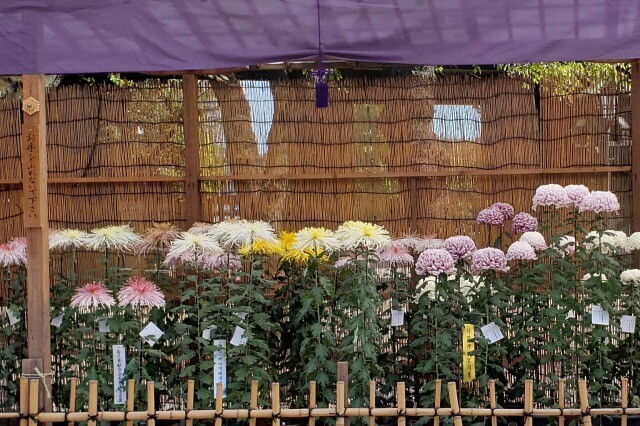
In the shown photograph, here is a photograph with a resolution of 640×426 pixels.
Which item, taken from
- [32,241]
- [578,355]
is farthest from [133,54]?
[578,355]

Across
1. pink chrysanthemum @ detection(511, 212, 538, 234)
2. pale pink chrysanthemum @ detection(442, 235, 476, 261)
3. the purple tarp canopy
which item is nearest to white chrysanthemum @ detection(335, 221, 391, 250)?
pale pink chrysanthemum @ detection(442, 235, 476, 261)

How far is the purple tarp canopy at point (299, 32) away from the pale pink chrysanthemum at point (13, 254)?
55.6 inches

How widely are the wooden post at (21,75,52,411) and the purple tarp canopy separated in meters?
0.30

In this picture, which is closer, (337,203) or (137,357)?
(137,357)

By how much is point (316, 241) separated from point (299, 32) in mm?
1287

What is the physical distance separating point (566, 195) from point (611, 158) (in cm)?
170

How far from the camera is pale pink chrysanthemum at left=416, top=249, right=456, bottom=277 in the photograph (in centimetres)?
469

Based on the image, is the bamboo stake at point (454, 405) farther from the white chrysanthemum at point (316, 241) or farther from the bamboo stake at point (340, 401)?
the white chrysanthemum at point (316, 241)

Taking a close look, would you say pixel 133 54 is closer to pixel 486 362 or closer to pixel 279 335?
pixel 279 335

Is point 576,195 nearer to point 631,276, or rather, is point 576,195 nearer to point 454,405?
point 631,276

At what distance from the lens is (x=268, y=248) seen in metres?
4.97

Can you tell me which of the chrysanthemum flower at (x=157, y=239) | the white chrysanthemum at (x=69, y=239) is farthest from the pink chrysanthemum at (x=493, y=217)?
the white chrysanthemum at (x=69, y=239)

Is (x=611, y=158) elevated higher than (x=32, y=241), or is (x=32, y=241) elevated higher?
(x=611, y=158)

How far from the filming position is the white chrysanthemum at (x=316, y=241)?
484 cm
